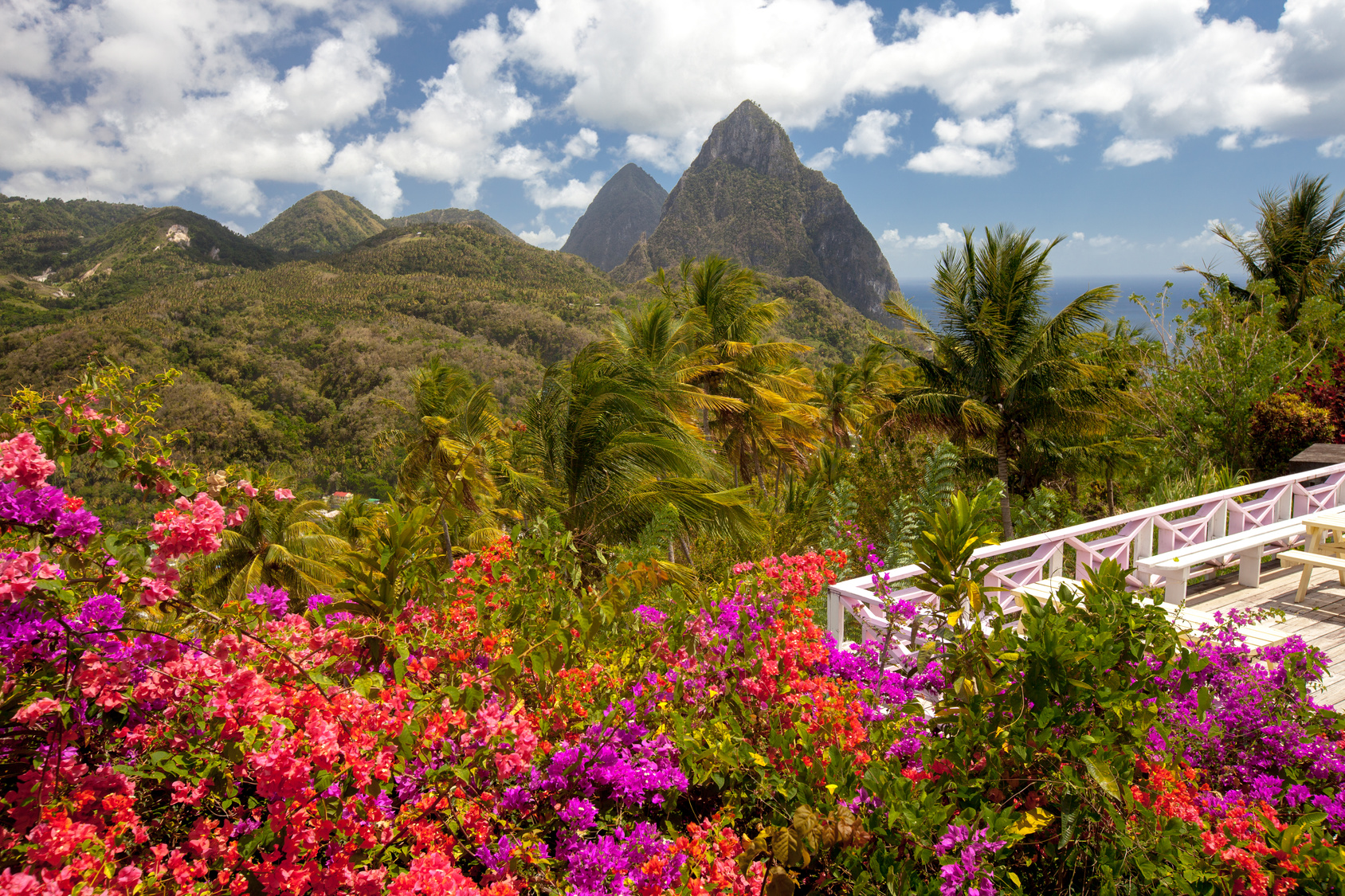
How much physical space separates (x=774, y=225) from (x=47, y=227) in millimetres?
128778

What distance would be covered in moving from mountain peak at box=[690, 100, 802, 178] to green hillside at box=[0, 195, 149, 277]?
11275 cm

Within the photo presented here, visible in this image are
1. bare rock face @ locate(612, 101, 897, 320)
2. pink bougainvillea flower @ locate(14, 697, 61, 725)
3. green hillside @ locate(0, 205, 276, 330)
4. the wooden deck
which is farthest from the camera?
bare rock face @ locate(612, 101, 897, 320)

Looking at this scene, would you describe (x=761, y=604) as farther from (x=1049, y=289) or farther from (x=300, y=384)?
(x=300, y=384)

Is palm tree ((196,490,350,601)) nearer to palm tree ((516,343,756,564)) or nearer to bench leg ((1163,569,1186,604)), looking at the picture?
palm tree ((516,343,756,564))

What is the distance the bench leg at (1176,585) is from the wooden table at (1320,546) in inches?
35.9

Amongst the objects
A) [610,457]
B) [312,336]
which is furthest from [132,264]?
[610,457]

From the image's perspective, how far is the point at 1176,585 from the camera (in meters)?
4.09

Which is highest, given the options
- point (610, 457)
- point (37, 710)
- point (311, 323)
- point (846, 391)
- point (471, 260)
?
point (471, 260)

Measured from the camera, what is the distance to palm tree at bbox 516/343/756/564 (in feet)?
18.0

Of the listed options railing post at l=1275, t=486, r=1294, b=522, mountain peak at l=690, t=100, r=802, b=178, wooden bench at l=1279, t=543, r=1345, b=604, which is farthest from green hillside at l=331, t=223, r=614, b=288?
wooden bench at l=1279, t=543, r=1345, b=604

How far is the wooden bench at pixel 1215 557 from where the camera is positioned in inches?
160

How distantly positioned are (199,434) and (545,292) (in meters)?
44.7

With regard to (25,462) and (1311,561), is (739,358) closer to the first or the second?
(1311,561)

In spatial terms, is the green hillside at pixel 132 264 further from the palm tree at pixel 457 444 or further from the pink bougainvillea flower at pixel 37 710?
the pink bougainvillea flower at pixel 37 710
